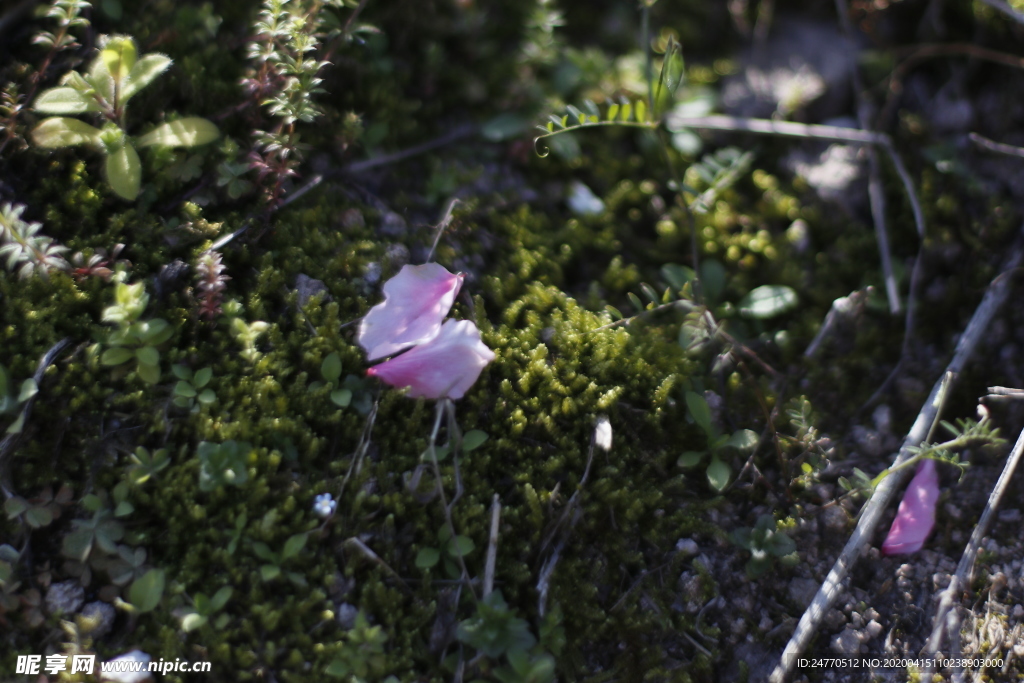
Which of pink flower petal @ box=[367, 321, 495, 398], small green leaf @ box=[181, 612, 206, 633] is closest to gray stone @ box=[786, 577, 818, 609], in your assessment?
pink flower petal @ box=[367, 321, 495, 398]

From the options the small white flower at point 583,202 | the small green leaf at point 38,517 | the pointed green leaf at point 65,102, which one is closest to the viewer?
the small green leaf at point 38,517

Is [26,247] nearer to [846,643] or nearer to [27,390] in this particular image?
[27,390]

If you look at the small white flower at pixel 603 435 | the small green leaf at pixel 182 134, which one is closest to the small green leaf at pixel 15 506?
the small green leaf at pixel 182 134

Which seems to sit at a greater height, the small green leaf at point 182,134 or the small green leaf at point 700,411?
the small green leaf at point 182,134

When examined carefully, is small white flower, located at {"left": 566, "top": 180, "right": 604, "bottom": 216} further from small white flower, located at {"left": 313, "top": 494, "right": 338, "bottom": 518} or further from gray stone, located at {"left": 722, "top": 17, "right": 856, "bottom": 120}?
small white flower, located at {"left": 313, "top": 494, "right": 338, "bottom": 518}

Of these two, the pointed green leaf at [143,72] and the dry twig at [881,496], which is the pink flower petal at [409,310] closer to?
the pointed green leaf at [143,72]

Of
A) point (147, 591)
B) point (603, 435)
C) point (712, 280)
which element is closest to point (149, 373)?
point (147, 591)

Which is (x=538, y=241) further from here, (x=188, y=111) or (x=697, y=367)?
(x=188, y=111)
